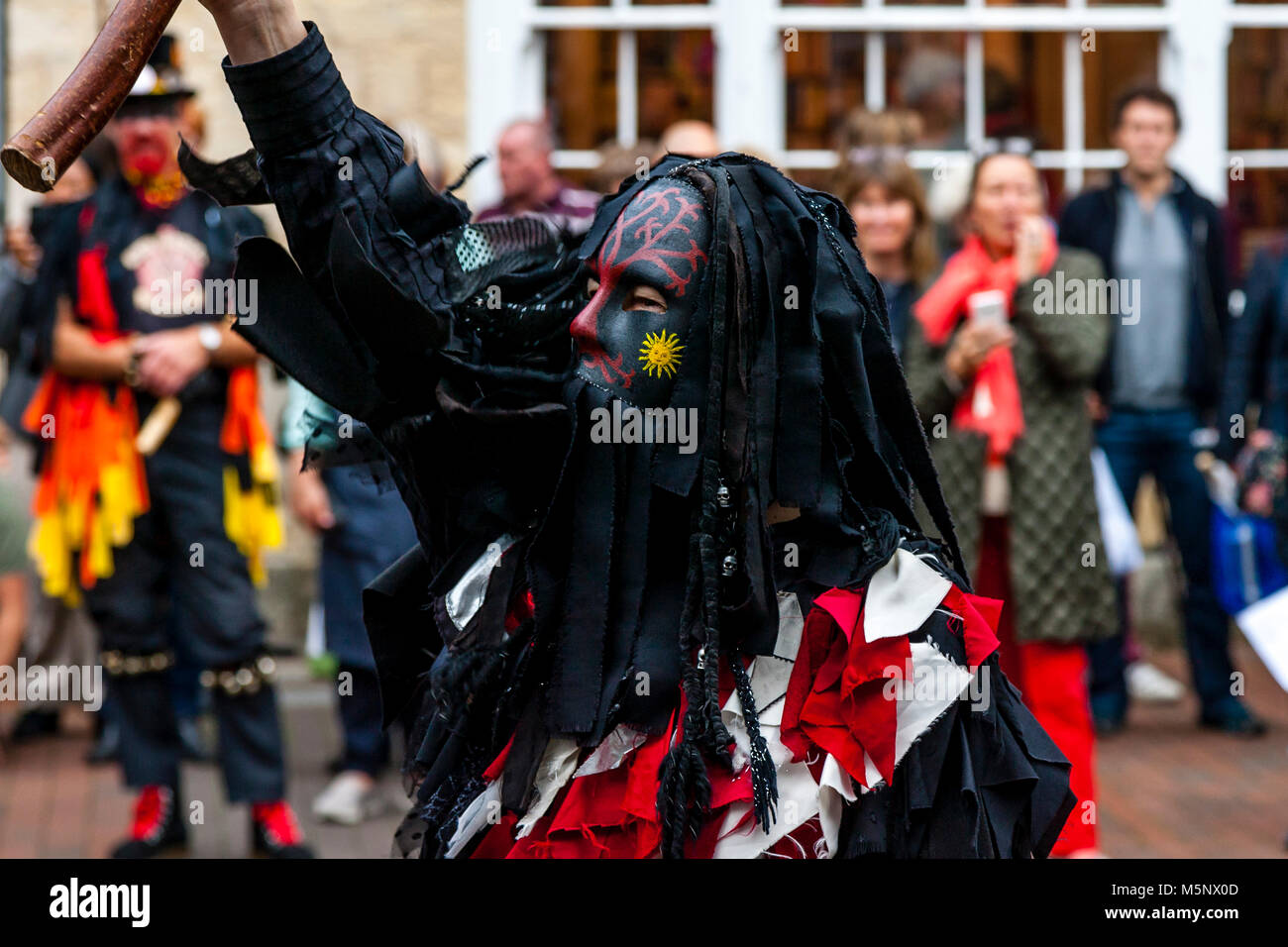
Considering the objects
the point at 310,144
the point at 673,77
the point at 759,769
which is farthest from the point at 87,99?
the point at 673,77

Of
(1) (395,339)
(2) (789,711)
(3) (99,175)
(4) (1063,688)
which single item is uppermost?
(3) (99,175)

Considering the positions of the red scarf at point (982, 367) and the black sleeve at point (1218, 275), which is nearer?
the red scarf at point (982, 367)

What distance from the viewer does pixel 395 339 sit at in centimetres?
221

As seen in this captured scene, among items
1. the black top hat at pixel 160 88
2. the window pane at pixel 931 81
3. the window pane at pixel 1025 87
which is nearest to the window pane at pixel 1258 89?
the window pane at pixel 1025 87

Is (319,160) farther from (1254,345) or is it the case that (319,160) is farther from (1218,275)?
(1218,275)

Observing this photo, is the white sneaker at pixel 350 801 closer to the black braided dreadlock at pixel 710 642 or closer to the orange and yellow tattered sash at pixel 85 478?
the orange and yellow tattered sash at pixel 85 478

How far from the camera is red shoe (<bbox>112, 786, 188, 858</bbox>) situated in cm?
493

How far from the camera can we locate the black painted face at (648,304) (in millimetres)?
2223

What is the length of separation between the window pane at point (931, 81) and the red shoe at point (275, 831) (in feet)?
13.7

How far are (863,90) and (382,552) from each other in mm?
3278

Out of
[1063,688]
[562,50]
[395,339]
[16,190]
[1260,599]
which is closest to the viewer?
[395,339]

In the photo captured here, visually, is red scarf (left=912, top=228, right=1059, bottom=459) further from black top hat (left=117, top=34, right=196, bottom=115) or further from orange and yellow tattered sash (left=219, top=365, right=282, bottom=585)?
black top hat (left=117, top=34, right=196, bottom=115)

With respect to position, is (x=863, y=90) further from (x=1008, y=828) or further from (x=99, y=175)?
(x=1008, y=828)

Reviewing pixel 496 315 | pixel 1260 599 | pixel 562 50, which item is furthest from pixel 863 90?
pixel 496 315
